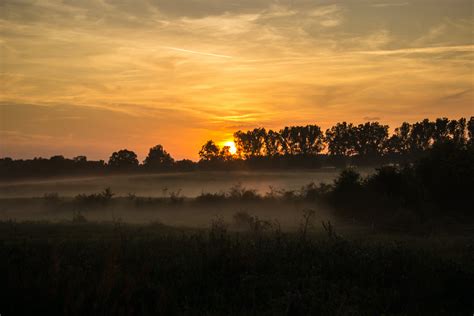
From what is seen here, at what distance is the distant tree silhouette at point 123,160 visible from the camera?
444 ft

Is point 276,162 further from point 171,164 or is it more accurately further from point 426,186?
point 426,186

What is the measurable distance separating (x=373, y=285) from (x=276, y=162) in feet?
398

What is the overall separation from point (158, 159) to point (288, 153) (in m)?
39.8

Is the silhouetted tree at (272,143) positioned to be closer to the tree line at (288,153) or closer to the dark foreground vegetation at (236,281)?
the tree line at (288,153)

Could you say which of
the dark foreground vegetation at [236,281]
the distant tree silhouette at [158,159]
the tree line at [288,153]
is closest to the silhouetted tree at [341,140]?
the tree line at [288,153]

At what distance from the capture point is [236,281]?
1048 centimetres

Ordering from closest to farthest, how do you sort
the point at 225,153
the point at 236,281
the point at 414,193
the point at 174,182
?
1. the point at 236,281
2. the point at 414,193
3. the point at 174,182
4. the point at 225,153

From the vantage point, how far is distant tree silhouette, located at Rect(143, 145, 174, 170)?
452 feet

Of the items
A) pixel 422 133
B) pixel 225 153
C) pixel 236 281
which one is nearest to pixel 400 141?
pixel 422 133

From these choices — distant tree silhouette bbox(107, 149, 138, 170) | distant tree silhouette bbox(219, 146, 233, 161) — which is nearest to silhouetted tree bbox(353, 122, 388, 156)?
distant tree silhouette bbox(219, 146, 233, 161)

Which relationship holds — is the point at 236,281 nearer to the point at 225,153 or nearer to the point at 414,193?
the point at 414,193

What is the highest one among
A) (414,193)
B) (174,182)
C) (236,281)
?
(174,182)

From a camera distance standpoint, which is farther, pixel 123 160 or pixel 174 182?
pixel 123 160

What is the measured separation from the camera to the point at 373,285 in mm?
10555
